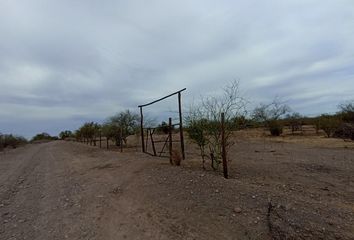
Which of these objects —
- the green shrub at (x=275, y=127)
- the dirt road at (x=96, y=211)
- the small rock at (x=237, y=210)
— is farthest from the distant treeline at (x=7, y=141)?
the small rock at (x=237, y=210)

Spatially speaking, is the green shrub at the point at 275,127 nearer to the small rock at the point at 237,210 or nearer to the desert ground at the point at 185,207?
the desert ground at the point at 185,207

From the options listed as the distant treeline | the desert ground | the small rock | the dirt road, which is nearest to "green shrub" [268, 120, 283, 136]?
the desert ground

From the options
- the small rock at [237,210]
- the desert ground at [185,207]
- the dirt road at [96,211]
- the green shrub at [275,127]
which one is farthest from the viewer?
the green shrub at [275,127]

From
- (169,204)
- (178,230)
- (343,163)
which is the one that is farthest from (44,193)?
(343,163)

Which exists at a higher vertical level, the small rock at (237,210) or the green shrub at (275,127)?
the green shrub at (275,127)

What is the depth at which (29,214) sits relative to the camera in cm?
886

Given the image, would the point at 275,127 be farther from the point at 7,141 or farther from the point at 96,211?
the point at 7,141

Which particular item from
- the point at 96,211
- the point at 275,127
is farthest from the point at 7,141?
the point at 96,211

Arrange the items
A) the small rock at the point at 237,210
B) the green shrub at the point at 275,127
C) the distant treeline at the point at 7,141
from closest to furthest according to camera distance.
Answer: the small rock at the point at 237,210
the green shrub at the point at 275,127
the distant treeline at the point at 7,141

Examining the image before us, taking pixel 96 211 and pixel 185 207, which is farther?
pixel 96 211

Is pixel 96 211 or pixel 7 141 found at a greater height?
pixel 7 141

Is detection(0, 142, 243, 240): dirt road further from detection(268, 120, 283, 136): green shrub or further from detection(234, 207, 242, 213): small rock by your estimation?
detection(268, 120, 283, 136): green shrub

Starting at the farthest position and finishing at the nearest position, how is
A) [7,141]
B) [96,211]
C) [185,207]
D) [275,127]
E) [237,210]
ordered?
[7,141] < [275,127] < [96,211] < [185,207] < [237,210]

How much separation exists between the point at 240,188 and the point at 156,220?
2295 millimetres
